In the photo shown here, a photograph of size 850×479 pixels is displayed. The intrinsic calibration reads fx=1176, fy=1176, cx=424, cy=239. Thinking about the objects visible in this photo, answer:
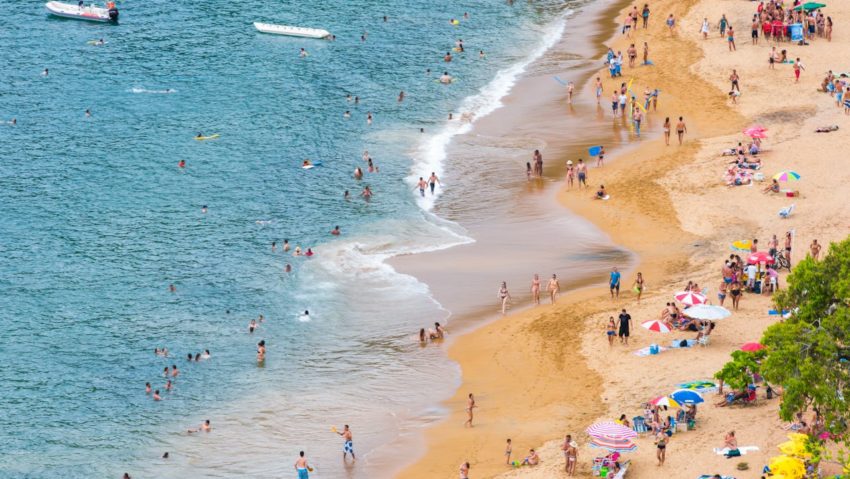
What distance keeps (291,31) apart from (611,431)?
2318 inches

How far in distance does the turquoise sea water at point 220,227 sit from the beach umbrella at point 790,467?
12.9 meters

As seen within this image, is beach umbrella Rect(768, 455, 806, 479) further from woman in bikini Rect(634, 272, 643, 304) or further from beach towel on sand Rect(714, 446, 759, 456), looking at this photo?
woman in bikini Rect(634, 272, 643, 304)

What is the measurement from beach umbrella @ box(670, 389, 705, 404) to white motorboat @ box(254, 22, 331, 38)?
56.5 metres

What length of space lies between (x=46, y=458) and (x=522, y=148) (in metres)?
32.5

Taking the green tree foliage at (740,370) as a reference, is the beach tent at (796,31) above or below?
above

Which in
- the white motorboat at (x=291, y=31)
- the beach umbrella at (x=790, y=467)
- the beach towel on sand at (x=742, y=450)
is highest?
the white motorboat at (x=291, y=31)

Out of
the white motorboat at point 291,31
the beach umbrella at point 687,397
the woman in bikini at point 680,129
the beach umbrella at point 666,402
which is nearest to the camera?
the beach umbrella at point 687,397

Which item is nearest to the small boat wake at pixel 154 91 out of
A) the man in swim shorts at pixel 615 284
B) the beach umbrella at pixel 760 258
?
the man in swim shorts at pixel 615 284

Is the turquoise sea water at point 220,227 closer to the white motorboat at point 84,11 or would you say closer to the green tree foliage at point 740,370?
the white motorboat at point 84,11

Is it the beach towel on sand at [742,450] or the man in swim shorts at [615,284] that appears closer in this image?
the beach towel on sand at [742,450]

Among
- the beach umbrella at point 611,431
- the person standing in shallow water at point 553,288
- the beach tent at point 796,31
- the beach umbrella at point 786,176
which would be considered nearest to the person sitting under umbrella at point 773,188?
the beach umbrella at point 786,176

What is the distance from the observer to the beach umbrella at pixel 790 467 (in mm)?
29172

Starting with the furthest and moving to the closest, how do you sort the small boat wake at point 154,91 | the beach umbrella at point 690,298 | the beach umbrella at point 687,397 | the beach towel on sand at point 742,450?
the small boat wake at point 154,91 < the beach umbrella at point 690,298 < the beach umbrella at point 687,397 < the beach towel on sand at point 742,450

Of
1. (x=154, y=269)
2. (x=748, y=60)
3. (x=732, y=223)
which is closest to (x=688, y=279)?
(x=732, y=223)
